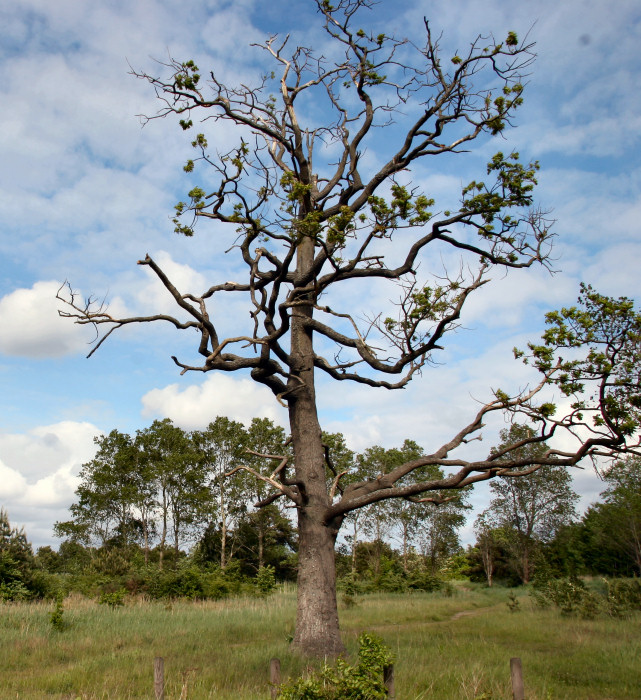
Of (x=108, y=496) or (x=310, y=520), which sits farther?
(x=108, y=496)

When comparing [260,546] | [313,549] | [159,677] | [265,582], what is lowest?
[265,582]

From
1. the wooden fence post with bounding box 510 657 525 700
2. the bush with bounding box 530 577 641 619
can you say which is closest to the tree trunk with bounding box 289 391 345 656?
the wooden fence post with bounding box 510 657 525 700

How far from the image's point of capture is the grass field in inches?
332

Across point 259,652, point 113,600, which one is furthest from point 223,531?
point 259,652

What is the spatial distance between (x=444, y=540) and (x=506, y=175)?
4236 cm

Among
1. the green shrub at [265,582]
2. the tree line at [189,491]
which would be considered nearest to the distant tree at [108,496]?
the tree line at [189,491]

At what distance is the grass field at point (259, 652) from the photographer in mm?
8430

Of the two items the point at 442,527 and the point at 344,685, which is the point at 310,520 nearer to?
the point at 344,685

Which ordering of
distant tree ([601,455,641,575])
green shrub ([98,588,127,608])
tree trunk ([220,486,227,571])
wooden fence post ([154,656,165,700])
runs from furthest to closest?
tree trunk ([220,486,227,571]) → distant tree ([601,455,641,575]) → green shrub ([98,588,127,608]) → wooden fence post ([154,656,165,700])

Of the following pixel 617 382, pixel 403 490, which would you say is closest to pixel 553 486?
pixel 617 382

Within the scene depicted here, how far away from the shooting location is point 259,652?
35.9 ft

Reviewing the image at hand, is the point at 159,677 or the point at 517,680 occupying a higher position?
the point at 159,677

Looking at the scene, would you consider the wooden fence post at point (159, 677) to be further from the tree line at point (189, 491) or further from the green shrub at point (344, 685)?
the tree line at point (189, 491)

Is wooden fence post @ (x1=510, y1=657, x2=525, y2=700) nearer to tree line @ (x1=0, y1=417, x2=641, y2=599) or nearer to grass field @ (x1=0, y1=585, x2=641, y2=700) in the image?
grass field @ (x1=0, y1=585, x2=641, y2=700)
